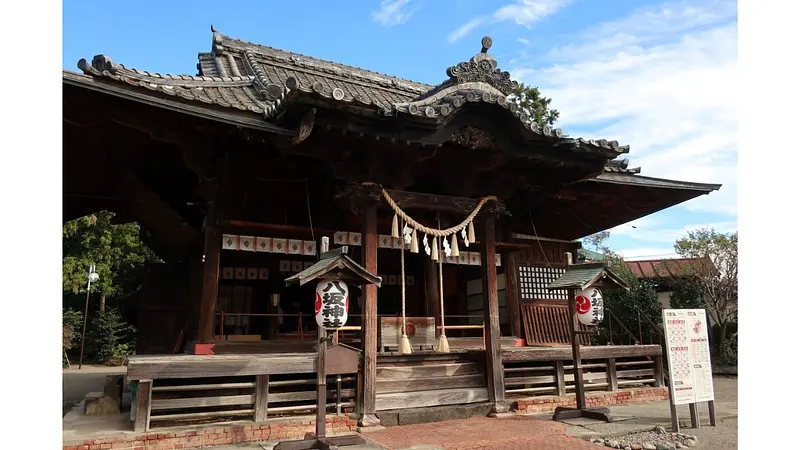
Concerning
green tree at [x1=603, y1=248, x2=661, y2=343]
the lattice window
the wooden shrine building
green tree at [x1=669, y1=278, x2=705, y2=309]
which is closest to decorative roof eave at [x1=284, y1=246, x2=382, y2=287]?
the wooden shrine building

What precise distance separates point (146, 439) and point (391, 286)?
7329 millimetres

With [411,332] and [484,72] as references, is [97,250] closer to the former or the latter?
[411,332]

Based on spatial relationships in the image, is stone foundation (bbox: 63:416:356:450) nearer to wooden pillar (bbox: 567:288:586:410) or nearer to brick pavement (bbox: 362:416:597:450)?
brick pavement (bbox: 362:416:597:450)

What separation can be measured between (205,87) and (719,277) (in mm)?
21163

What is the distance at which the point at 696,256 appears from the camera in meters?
22.7

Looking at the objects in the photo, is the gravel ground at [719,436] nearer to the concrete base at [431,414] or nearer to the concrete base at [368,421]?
the concrete base at [431,414]

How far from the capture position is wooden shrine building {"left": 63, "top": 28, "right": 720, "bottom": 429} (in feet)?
23.3

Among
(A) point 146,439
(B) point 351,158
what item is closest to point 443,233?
(B) point 351,158

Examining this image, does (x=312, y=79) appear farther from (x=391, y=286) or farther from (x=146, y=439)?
(x=146, y=439)

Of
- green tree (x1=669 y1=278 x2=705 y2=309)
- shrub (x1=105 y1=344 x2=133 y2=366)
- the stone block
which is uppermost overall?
green tree (x1=669 y1=278 x2=705 y2=309)

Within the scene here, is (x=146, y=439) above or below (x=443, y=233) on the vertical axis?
below

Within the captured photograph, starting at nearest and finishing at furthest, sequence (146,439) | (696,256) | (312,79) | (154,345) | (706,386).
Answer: (146,439) → (706,386) → (154,345) → (312,79) → (696,256)

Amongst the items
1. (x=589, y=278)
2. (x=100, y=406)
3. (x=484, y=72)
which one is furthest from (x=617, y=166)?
(x=100, y=406)

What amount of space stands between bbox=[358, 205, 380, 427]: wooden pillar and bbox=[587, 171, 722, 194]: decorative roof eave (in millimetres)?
4779
